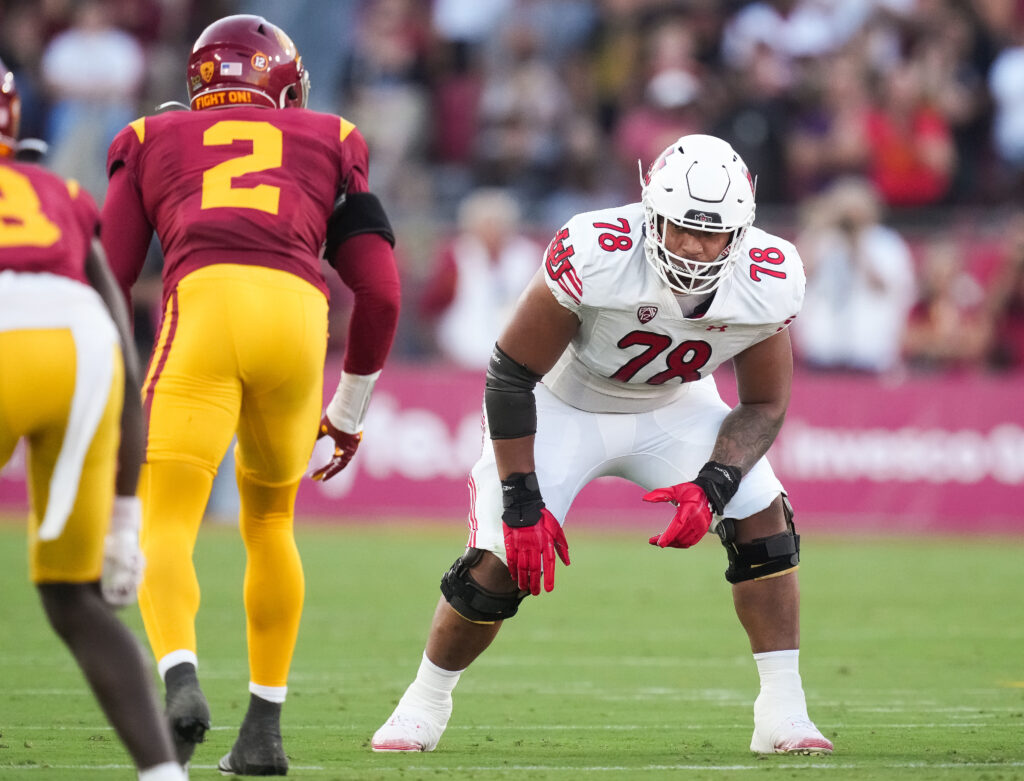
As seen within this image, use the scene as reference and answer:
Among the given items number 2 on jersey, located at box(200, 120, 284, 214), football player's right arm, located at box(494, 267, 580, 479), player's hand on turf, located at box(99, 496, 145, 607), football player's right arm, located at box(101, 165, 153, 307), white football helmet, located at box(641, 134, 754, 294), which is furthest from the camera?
football player's right arm, located at box(494, 267, 580, 479)

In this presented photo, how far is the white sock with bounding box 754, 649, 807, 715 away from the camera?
15.9 feet

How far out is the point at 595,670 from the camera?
6.60 metres

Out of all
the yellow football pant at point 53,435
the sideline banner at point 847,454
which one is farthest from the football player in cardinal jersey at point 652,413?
the sideline banner at point 847,454

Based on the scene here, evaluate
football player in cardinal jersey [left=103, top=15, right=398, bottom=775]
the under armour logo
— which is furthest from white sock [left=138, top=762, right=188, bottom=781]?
the under armour logo

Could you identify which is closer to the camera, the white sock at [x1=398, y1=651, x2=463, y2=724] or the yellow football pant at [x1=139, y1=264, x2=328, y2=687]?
the yellow football pant at [x1=139, y1=264, x2=328, y2=687]

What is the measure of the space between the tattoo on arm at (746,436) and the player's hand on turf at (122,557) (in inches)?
79.4

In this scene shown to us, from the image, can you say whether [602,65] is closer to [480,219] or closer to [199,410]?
[480,219]

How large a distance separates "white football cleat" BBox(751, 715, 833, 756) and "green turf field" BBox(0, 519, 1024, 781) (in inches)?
3.4

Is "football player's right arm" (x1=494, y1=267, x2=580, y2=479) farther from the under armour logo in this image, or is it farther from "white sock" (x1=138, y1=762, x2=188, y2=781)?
"white sock" (x1=138, y1=762, x2=188, y2=781)

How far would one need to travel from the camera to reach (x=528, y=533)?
15.5ft

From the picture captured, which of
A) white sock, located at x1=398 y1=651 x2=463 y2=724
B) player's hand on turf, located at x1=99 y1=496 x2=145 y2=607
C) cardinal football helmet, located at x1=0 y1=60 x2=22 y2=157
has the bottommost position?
white sock, located at x1=398 y1=651 x2=463 y2=724

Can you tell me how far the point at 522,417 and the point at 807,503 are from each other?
7804 millimetres

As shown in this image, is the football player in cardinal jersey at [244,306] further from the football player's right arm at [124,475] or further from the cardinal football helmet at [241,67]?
the football player's right arm at [124,475]

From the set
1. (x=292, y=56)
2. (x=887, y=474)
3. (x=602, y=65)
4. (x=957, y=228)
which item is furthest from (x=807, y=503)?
(x=292, y=56)
